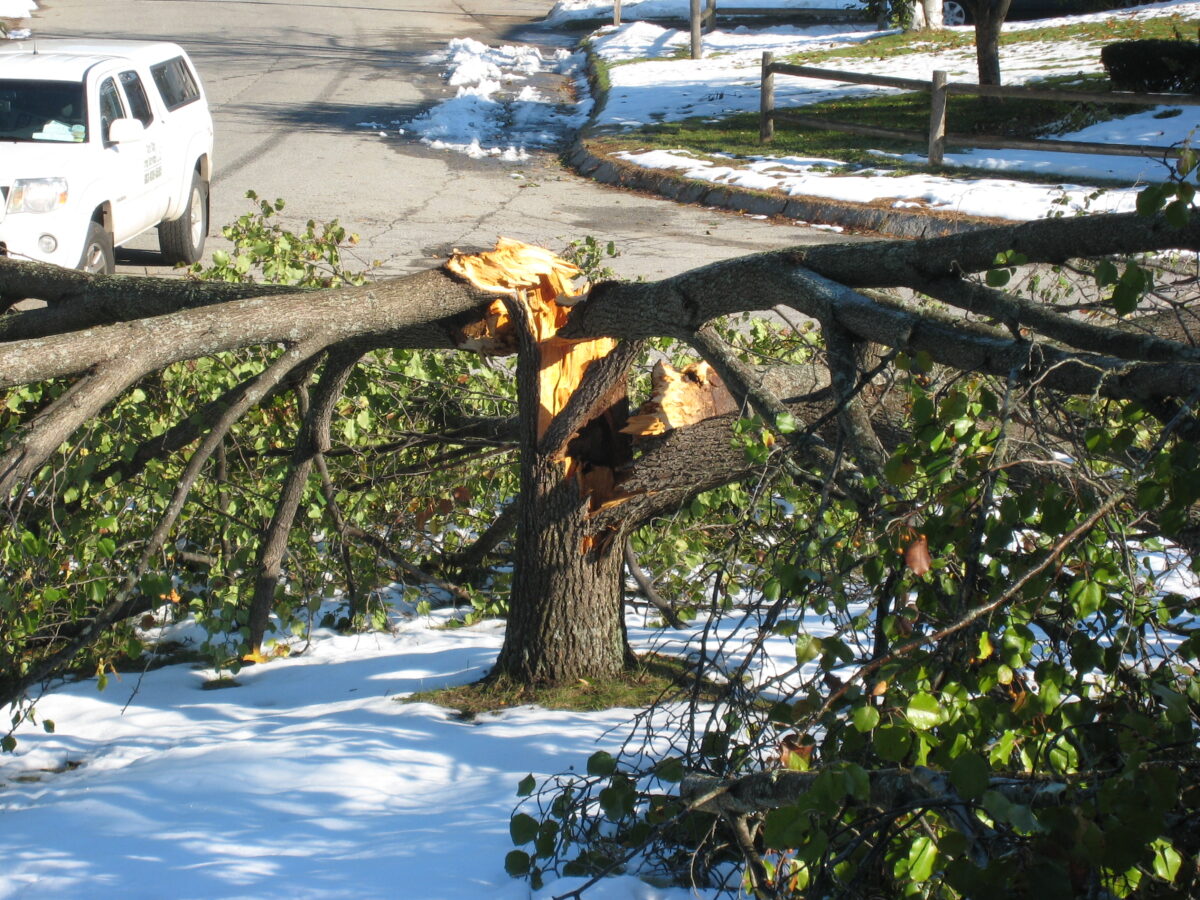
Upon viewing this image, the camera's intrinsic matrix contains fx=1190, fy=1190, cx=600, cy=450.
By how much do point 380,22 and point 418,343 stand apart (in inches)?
1155

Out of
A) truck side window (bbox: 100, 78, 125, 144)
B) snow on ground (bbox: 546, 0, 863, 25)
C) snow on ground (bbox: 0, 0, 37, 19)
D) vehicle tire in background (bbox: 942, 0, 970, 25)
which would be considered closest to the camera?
truck side window (bbox: 100, 78, 125, 144)

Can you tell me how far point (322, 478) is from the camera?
17.1ft

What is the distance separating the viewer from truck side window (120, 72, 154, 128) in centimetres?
1073

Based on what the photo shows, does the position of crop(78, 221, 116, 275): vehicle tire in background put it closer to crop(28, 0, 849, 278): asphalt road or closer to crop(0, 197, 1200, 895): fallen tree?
crop(28, 0, 849, 278): asphalt road

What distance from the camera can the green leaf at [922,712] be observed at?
2.01m

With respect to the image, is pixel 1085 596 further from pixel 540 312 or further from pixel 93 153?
pixel 93 153

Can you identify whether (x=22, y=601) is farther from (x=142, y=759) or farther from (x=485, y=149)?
(x=485, y=149)

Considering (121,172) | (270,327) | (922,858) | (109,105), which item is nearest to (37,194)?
(121,172)

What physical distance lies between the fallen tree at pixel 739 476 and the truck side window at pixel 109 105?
206 inches

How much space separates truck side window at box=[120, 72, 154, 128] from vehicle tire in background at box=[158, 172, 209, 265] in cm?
84

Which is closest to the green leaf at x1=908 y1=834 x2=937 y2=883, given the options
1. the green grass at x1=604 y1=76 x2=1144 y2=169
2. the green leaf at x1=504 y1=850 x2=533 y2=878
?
the green leaf at x1=504 y1=850 x2=533 y2=878

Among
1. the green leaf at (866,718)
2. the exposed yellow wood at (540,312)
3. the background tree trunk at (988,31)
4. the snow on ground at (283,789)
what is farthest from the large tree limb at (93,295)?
the background tree trunk at (988,31)

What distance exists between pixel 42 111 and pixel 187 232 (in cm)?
187

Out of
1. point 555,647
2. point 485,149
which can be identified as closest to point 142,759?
point 555,647
